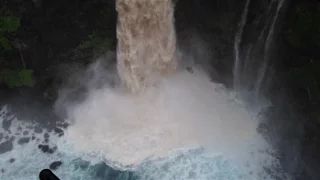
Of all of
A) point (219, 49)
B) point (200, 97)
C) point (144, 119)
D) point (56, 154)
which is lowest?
point (56, 154)

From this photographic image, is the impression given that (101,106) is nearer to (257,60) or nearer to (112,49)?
(112,49)

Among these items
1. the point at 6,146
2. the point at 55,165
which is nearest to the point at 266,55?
the point at 55,165

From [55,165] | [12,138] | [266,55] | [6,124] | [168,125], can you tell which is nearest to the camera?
[55,165]

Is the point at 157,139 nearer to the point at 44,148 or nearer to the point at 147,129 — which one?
the point at 147,129

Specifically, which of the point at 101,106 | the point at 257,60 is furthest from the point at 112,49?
the point at 257,60

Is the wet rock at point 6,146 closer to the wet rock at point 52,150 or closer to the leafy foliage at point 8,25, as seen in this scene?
the wet rock at point 52,150

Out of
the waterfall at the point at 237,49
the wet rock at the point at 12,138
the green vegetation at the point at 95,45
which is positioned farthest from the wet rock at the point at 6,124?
the waterfall at the point at 237,49

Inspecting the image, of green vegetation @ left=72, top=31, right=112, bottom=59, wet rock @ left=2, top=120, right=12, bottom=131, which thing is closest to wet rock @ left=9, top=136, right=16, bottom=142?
wet rock @ left=2, top=120, right=12, bottom=131
